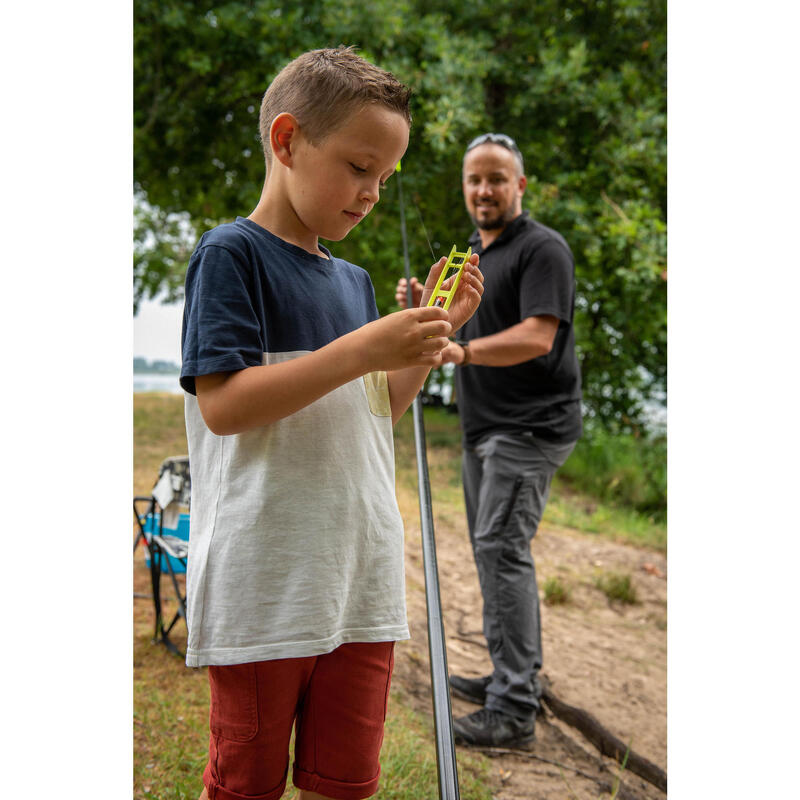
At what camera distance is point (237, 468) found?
0.97m

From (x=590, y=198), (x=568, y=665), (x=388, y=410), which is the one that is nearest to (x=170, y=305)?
(x=590, y=198)

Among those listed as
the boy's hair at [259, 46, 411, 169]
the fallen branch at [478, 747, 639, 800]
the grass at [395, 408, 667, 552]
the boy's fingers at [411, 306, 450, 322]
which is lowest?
the fallen branch at [478, 747, 639, 800]

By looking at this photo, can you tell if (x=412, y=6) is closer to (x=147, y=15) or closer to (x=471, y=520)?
(x=147, y=15)

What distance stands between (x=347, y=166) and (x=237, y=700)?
0.71 m

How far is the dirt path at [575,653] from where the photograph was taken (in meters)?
2.06

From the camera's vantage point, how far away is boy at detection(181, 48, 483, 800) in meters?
0.90

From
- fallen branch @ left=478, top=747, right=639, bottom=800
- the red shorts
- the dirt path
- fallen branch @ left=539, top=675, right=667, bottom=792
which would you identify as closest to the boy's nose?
the red shorts

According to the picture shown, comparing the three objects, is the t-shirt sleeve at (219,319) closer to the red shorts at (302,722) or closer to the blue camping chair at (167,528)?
the red shorts at (302,722)

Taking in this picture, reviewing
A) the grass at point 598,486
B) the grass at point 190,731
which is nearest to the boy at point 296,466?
the grass at point 190,731

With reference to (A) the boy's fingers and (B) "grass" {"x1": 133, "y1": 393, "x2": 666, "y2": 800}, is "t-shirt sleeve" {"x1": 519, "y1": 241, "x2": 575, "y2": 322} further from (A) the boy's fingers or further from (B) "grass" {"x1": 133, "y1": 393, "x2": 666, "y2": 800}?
(A) the boy's fingers

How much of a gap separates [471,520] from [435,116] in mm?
2436

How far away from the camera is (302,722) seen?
3.43 feet

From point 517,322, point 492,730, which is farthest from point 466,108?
point 492,730

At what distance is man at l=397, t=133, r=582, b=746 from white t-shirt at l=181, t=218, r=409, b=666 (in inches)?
46.9
